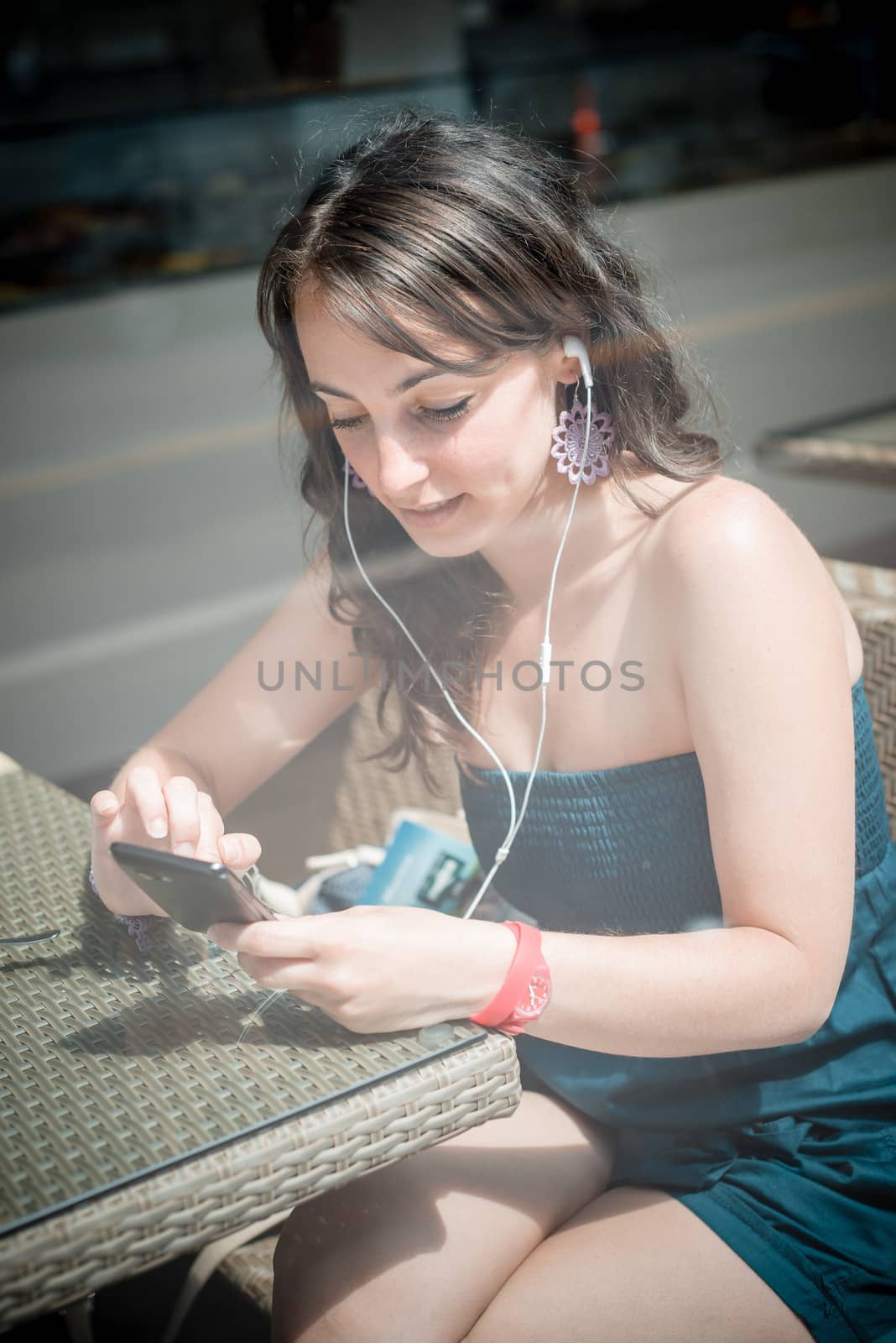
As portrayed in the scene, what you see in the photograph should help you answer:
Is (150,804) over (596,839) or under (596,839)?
over

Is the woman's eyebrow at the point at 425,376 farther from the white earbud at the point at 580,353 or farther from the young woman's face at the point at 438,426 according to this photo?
the white earbud at the point at 580,353

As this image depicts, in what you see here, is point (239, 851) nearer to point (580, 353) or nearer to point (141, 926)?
point (141, 926)

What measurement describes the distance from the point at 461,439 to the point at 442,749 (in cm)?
42

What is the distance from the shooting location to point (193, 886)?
3.14 ft

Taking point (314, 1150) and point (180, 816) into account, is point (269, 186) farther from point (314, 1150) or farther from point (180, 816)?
point (314, 1150)

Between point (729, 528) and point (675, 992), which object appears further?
→ point (729, 528)

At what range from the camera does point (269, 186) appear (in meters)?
4.22

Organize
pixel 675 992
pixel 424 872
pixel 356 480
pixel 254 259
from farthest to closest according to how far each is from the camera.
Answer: pixel 254 259 → pixel 424 872 → pixel 356 480 → pixel 675 992

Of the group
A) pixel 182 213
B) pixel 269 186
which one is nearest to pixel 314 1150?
pixel 269 186

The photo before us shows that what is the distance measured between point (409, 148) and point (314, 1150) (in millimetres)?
839

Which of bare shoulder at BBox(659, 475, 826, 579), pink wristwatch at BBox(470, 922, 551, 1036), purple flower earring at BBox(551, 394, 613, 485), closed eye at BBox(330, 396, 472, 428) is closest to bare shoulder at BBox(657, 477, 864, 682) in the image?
bare shoulder at BBox(659, 475, 826, 579)

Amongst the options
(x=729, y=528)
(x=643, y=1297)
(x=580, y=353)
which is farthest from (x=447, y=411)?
(x=643, y=1297)

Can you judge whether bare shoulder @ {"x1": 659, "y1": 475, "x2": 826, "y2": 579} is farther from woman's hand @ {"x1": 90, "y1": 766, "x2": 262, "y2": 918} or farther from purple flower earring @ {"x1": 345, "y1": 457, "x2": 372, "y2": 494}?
woman's hand @ {"x1": 90, "y1": 766, "x2": 262, "y2": 918}

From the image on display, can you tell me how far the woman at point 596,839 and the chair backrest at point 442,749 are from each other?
7.8 inches
